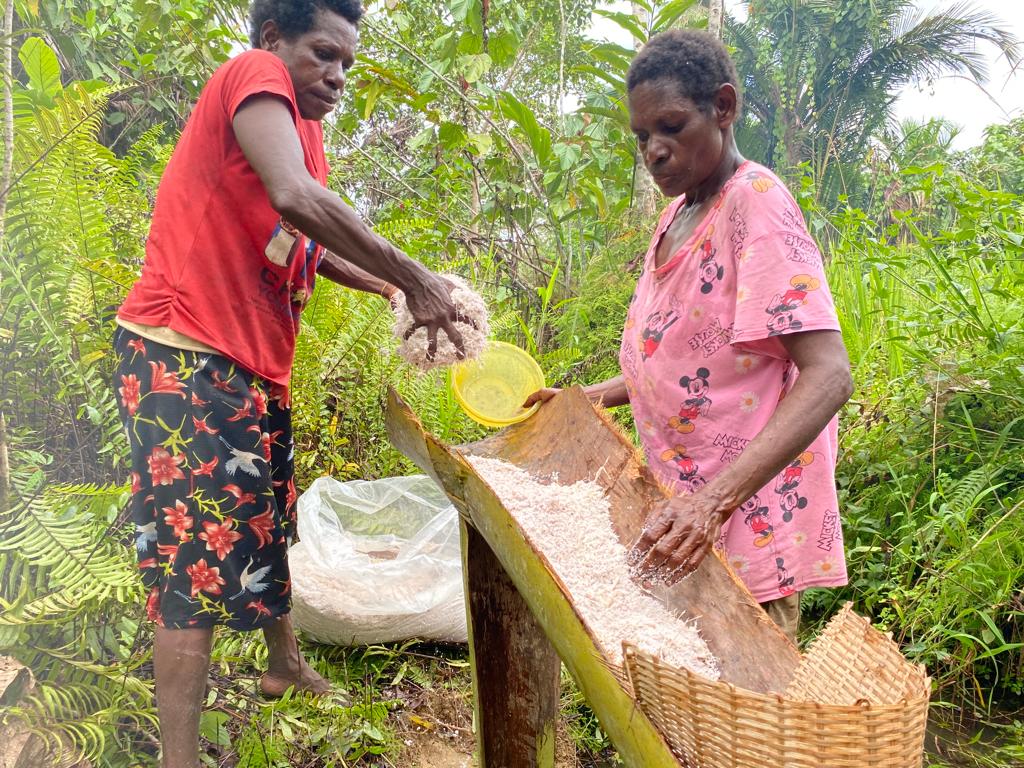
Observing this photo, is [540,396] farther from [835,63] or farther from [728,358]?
[835,63]

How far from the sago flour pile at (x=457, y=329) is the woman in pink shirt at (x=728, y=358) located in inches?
19.1

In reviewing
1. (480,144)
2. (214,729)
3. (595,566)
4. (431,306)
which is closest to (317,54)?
(431,306)

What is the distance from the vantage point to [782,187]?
1503 mm

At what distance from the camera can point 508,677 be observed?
6.90 feet

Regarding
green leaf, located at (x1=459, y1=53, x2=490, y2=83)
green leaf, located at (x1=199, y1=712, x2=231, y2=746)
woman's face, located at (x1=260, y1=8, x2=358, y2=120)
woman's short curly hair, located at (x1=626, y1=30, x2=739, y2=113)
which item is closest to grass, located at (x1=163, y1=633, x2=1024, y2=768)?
green leaf, located at (x1=199, y1=712, x2=231, y2=746)

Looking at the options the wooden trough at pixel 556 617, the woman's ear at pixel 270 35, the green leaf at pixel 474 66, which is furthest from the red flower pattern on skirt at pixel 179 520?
the green leaf at pixel 474 66

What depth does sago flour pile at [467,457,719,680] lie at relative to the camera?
4.82 ft

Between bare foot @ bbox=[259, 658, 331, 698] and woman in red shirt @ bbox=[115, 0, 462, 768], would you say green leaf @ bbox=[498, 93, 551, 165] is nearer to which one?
woman in red shirt @ bbox=[115, 0, 462, 768]

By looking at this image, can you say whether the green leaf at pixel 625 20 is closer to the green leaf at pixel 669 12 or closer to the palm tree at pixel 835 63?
the green leaf at pixel 669 12

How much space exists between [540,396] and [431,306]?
1.97 ft

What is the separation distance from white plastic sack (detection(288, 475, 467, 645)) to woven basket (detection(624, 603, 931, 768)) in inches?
70.8

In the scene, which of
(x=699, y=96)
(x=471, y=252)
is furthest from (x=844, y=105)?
(x=699, y=96)

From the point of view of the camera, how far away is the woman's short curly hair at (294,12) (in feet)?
6.32

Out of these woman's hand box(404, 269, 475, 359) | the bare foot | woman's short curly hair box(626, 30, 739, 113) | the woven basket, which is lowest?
the bare foot
